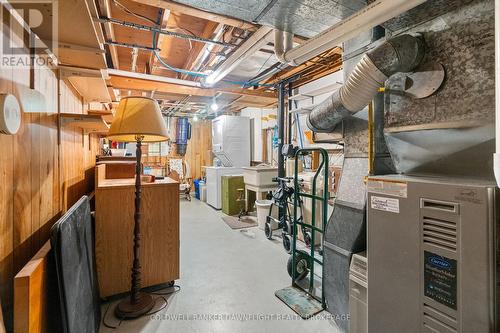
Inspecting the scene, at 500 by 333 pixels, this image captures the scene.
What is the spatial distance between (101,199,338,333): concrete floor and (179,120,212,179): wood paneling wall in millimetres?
4523

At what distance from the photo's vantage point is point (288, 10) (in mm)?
1639

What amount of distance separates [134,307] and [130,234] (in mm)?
590

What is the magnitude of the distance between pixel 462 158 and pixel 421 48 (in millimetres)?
652

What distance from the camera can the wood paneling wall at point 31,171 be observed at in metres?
0.98

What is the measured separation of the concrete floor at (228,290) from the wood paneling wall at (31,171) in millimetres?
1055

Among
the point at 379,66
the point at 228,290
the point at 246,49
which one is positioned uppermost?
the point at 246,49

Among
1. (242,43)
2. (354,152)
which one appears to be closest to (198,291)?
(354,152)

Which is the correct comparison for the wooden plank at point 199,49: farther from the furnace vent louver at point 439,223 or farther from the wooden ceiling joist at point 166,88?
the furnace vent louver at point 439,223

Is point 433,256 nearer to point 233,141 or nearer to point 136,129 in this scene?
point 136,129

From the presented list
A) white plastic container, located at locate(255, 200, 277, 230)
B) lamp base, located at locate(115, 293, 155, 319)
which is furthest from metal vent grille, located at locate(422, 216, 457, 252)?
white plastic container, located at locate(255, 200, 277, 230)

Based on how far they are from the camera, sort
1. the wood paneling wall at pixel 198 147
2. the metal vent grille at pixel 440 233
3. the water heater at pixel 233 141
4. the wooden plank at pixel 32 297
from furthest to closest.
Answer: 1. the wood paneling wall at pixel 198 147
2. the water heater at pixel 233 141
3. the metal vent grille at pixel 440 233
4. the wooden plank at pixel 32 297

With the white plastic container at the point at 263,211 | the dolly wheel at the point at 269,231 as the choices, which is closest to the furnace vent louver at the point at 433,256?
the dolly wheel at the point at 269,231

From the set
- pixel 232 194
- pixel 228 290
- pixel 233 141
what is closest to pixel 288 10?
pixel 228 290

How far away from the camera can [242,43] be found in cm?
241
